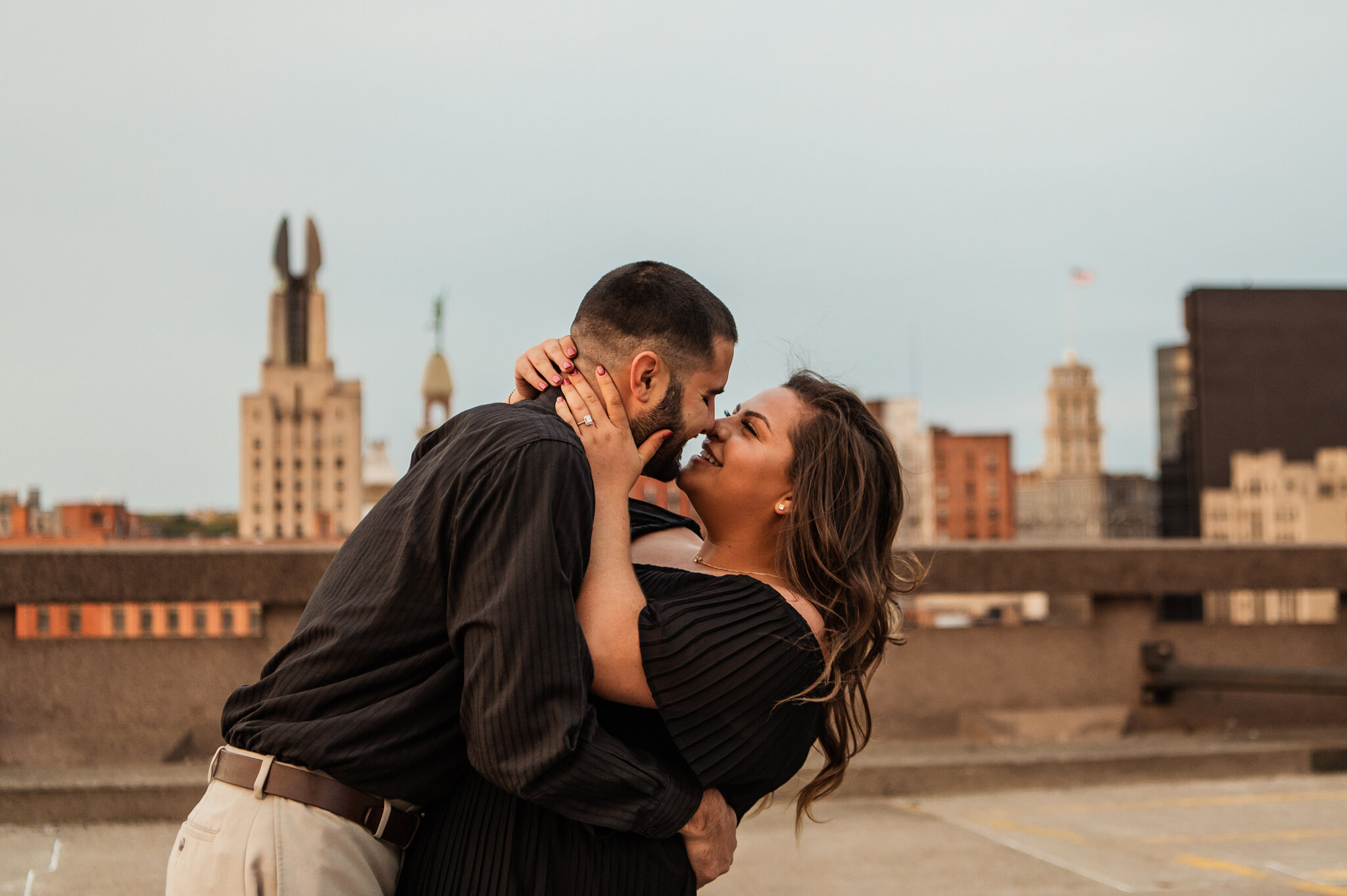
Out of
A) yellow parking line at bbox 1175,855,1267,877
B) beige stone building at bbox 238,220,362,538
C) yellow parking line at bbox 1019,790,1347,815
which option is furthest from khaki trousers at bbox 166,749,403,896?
beige stone building at bbox 238,220,362,538

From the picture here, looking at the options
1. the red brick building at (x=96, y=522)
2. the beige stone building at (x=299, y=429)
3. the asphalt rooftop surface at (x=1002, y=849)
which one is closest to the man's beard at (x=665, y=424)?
the asphalt rooftop surface at (x=1002, y=849)

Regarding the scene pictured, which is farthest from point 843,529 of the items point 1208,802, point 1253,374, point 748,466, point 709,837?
point 1253,374

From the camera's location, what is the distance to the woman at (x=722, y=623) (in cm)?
225

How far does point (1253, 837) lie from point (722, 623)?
4501mm

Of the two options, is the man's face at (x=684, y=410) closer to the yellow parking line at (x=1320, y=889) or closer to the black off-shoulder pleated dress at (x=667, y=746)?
the black off-shoulder pleated dress at (x=667, y=746)

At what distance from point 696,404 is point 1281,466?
134841mm

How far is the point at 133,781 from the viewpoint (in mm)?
5500

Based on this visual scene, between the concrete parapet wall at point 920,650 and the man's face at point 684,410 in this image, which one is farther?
the concrete parapet wall at point 920,650

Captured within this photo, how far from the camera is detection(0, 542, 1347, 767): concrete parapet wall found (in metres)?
5.82

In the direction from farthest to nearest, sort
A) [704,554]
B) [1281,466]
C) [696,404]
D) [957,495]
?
[957,495], [1281,466], [704,554], [696,404]

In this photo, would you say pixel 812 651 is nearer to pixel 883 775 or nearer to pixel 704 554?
pixel 704 554

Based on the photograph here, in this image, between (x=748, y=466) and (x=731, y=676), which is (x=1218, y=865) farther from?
(x=731, y=676)

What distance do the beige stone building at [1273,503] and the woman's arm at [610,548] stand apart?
11398cm

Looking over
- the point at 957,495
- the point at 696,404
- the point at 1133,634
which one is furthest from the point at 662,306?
the point at 957,495
